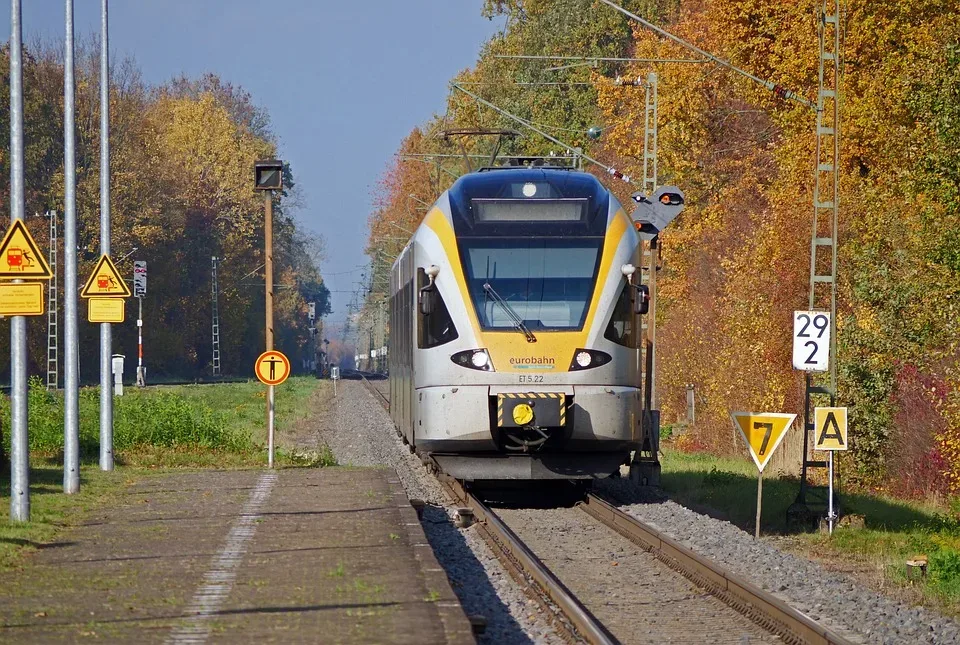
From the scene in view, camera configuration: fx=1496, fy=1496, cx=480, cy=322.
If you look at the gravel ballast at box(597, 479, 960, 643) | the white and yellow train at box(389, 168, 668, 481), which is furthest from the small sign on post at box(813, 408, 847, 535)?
the white and yellow train at box(389, 168, 668, 481)

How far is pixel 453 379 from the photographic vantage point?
17375 mm

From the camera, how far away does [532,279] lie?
17641 millimetres

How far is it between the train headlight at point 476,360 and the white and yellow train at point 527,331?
0.01 m

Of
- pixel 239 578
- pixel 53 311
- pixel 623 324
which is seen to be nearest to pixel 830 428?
pixel 623 324

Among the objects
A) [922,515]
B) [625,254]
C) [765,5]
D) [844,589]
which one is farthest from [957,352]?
[765,5]

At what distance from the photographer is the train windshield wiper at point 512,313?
56.8ft

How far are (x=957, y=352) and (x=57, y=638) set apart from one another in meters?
16.7

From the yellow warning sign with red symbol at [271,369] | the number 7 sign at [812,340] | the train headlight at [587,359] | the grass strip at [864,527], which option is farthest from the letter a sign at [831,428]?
the yellow warning sign with red symbol at [271,369]

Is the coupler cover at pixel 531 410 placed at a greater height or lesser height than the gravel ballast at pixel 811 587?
greater

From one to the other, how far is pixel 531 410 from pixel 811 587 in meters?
5.70

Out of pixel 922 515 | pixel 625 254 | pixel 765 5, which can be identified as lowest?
pixel 922 515

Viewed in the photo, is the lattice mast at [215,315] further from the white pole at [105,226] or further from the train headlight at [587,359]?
the train headlight at [587,359]

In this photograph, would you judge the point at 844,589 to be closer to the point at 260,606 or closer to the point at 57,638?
the point at 260,606

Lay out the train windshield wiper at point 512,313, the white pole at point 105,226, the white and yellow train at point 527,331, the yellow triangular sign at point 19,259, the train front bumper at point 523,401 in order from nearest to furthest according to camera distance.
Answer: the yellow triangular sign at point 19,259 < the train front bumper at point 523,401 < the white and yellow train at point 527,331 < the train windshield wiper at point 512,313 < the white pole at point 105,226
